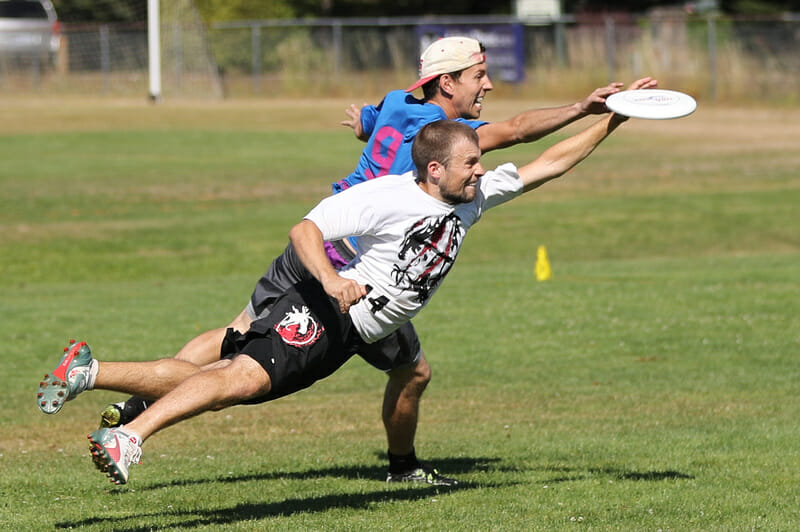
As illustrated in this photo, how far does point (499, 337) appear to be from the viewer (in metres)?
13.3

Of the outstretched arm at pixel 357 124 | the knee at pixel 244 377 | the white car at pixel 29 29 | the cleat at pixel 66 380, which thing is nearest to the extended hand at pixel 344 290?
the knee at pixel 244 377

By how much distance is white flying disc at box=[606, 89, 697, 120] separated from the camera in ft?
21.0

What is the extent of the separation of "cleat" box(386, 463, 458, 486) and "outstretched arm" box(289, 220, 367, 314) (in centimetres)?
226

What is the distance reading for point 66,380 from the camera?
5.93 meters

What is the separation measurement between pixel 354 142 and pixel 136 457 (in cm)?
3026

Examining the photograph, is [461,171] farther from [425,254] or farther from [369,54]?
[369,54]

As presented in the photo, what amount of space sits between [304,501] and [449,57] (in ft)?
8.77

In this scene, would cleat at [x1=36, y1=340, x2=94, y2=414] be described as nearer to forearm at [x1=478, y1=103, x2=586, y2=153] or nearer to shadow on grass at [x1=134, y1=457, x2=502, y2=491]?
shadow on grass at [x1=134, y1=457, x2=502, y2=491]

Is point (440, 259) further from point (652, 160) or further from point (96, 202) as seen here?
point (652, 160)

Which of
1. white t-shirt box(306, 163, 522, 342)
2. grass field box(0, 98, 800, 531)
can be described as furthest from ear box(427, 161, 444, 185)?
grass field box(0, 98, 800, 531)

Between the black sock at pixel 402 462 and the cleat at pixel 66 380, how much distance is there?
94.6 inches

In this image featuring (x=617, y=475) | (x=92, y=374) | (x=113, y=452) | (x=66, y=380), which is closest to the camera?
(x=113, y=452)

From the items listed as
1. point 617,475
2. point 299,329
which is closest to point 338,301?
point 299,329

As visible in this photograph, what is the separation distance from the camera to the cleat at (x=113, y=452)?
536cm
